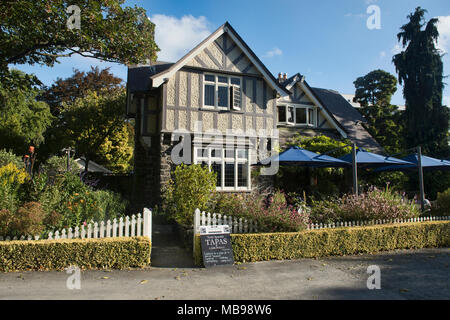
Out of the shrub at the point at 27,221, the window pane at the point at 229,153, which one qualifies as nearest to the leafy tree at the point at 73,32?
the window pane at the point at 229,153

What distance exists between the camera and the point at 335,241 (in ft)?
27.3

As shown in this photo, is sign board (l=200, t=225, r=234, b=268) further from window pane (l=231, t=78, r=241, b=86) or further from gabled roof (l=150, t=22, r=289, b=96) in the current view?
window pane (l=231, t=78, r=241, b=86)

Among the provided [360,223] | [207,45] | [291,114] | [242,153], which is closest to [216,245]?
[360,223]

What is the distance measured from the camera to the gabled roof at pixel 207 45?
12.8 meters

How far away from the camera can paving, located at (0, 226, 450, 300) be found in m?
5.25

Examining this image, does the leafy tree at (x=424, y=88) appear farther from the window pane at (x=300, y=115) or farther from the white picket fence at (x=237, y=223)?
the white picket fence at (x=237, y=223)

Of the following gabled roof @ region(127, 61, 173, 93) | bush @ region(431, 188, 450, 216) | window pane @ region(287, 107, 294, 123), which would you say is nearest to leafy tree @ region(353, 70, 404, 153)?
window pane @ region(287, 107, 294, 123)

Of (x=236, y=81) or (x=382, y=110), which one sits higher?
(x=382, y=110)

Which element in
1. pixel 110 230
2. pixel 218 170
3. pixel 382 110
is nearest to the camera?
pixel 110 230

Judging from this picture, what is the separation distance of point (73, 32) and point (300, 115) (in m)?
12.0

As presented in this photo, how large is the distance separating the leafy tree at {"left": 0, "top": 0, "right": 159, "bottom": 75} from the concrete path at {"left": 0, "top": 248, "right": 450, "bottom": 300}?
26.9 ft

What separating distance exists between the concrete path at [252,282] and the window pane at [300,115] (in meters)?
11.6

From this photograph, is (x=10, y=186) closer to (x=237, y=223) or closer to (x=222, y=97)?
(x=237, y=223)

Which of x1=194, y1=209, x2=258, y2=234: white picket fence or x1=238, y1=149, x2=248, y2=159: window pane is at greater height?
x1=238, y1=149, x2=248, y2=159: window pane
